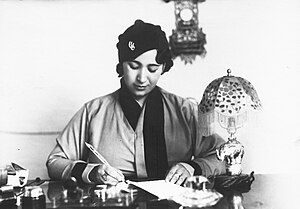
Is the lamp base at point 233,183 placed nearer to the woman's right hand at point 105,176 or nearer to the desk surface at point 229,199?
the desk surface at point 229,199

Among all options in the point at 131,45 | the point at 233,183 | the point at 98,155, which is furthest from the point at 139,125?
the point at 233,183

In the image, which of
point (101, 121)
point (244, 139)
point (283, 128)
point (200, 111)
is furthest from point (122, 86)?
point (283, 128)

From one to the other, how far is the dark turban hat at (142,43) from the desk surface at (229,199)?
0.55 meters

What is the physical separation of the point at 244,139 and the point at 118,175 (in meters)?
0.55

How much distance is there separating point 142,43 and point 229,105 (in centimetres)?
45

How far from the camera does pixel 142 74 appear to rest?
6.88 ft

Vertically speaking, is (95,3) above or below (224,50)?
above

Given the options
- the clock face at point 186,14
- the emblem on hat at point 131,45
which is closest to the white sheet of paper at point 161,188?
the emblem on hat at point 131,45

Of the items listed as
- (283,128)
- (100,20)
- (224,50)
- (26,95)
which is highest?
(100,20)

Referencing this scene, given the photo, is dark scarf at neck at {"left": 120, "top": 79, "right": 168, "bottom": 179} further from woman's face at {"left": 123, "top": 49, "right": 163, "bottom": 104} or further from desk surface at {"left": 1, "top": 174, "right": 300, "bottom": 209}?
desk surface at {"left": 1, "top": 174, "right": 300, "bottom": 209}

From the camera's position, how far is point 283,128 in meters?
2.14

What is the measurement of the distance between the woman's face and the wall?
0.05 m

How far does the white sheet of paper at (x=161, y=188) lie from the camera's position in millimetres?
1761

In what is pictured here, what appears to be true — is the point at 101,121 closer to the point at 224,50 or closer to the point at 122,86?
the point at 122,86
